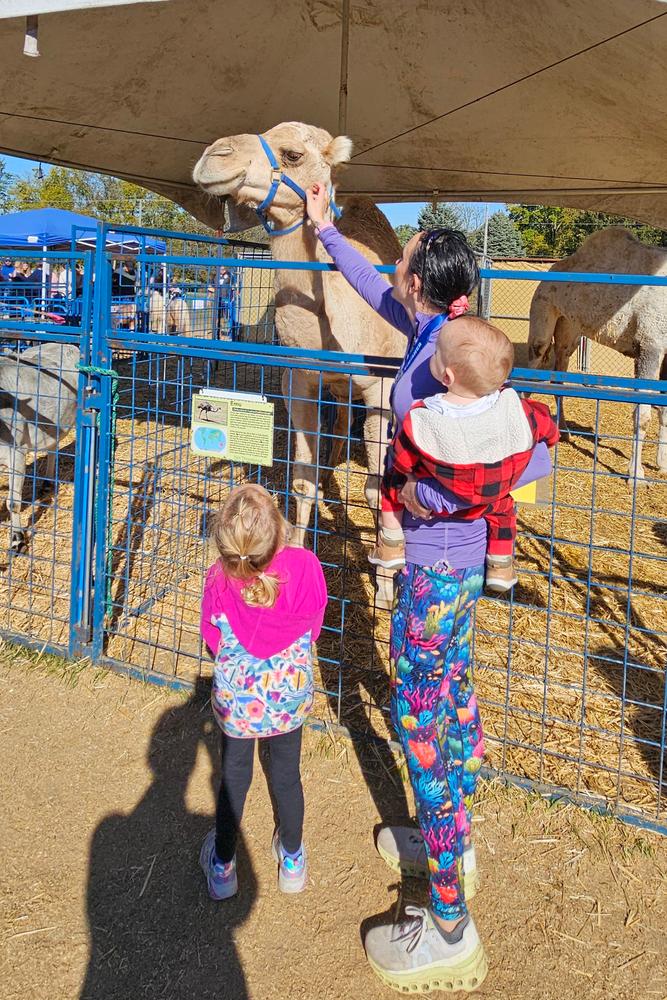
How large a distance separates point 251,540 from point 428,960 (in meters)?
1.30

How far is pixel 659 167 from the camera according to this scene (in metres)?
6.34

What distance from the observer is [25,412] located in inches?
211

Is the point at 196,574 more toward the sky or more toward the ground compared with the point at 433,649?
more toward the ground

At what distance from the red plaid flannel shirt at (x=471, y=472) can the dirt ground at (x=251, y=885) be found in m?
1.35

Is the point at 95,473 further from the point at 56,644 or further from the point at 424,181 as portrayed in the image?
the point at 424,181

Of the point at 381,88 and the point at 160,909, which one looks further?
the point at 381,88

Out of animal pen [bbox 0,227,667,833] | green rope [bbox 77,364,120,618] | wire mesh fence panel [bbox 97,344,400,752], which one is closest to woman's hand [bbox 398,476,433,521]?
animal pen [bbox 0,227,667,833]

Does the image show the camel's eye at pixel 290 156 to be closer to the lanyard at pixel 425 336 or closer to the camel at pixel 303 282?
the camel at pixel 303 282

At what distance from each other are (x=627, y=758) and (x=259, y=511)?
209 cm

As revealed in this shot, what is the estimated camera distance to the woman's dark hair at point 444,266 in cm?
209

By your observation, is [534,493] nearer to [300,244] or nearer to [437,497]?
[437,497]

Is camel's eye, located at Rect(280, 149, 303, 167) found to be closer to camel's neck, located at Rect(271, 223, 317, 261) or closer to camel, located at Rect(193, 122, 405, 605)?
camel, located at Rect(193, 122, 405, 605)

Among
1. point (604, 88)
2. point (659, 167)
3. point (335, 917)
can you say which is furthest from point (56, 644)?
point (659, 167)

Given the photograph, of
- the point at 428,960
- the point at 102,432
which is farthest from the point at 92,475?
the point at 428,960
